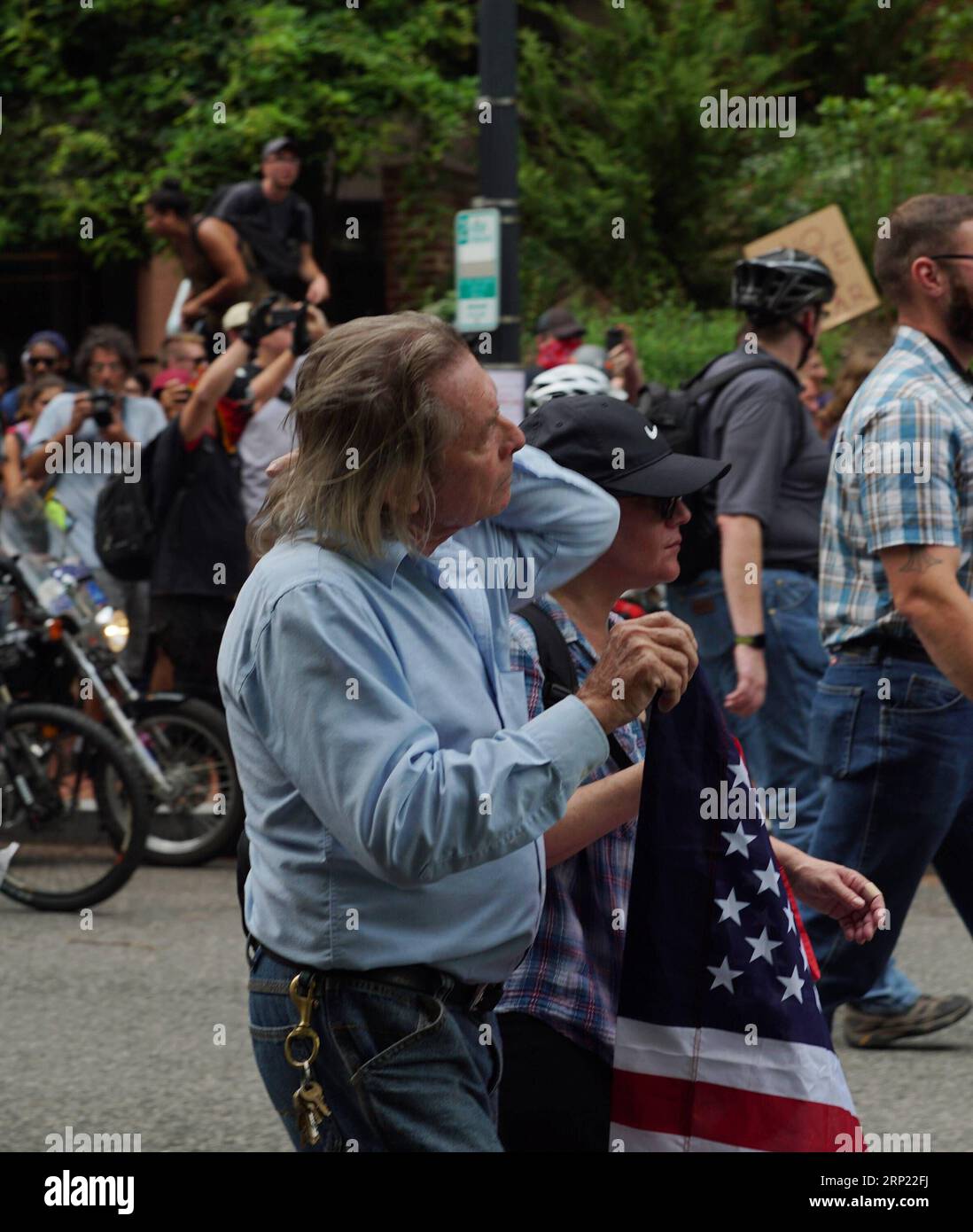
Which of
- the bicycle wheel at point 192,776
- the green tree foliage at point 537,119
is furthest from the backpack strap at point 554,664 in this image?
the green tree foliage at point 537,119

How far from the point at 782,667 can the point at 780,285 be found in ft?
3.81

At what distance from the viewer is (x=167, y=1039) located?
18.5 feet

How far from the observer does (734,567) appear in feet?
19.6

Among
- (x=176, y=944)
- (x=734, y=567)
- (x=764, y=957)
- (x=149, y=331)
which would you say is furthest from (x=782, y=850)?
(x=149, y=331)

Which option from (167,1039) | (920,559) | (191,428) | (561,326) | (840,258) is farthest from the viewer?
(561,326)

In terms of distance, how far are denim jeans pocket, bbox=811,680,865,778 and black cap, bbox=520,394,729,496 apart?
1.37 metres

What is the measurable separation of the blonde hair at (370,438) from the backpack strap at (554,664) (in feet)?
1.62

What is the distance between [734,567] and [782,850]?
3081 millimetres

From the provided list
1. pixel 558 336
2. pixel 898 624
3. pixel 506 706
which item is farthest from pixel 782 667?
pixel 558 336

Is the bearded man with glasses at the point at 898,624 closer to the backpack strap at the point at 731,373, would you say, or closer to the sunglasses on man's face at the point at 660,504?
the sunglasses on man's face at the point at 660,504

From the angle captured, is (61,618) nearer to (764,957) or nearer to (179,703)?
(179,703)

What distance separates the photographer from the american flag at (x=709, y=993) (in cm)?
262

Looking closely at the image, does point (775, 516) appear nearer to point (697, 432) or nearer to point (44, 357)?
point (697, 432)

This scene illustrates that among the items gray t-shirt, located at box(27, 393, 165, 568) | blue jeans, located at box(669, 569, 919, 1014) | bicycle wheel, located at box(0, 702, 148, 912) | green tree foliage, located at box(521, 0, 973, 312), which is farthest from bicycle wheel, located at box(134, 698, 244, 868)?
green tree foliage, located at box(521, 0, 973, 312)
